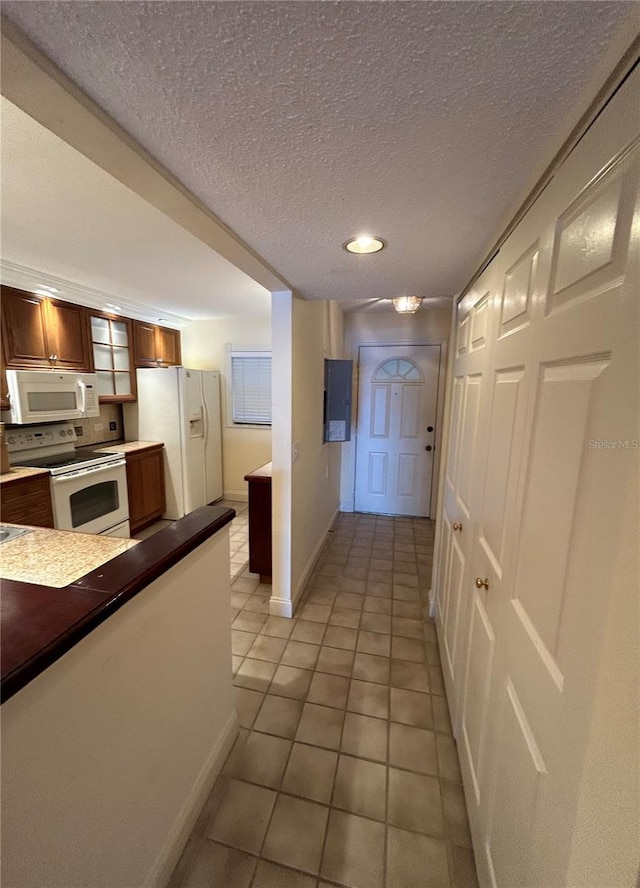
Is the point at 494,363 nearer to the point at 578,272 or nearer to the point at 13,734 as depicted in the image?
the point at 578,272

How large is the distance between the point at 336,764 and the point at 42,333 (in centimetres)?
346

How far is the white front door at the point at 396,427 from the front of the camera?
12.1 ft

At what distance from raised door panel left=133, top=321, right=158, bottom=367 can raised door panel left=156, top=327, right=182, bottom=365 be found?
0.07m

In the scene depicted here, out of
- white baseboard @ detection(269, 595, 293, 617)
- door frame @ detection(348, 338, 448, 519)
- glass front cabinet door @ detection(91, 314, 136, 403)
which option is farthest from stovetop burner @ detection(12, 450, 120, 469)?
door frame @ detection(348, 338, 448, 519)

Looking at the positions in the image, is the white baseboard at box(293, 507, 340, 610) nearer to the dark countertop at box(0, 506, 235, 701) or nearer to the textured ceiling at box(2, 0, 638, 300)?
the dark countertop at box(0, 506, 235, 701)

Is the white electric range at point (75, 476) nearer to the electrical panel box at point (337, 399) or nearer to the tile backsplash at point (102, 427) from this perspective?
the tile backsplash at point (102, 427)

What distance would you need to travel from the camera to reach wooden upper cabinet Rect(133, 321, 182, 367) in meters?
3.66

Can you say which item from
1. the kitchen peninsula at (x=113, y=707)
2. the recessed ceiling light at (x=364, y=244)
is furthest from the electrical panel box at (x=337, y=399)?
→ the kitchen peninsula at (x=113, y=707)

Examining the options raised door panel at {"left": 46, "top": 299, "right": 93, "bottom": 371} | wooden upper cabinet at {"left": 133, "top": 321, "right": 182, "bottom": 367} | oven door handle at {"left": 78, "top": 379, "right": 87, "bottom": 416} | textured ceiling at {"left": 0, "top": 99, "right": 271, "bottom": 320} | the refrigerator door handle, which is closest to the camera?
textured ceiling at {"left": 0, "top": 99, "right": 271, "bottom": 320}

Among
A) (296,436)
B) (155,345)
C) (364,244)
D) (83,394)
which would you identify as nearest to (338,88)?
(364,244)

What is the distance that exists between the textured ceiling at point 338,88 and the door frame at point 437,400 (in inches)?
104

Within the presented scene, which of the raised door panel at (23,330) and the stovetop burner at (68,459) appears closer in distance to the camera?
the raised door panel at (23,330)

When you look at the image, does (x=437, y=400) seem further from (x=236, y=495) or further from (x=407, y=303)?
(x=236, y=495)

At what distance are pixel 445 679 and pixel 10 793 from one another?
1739 mm
